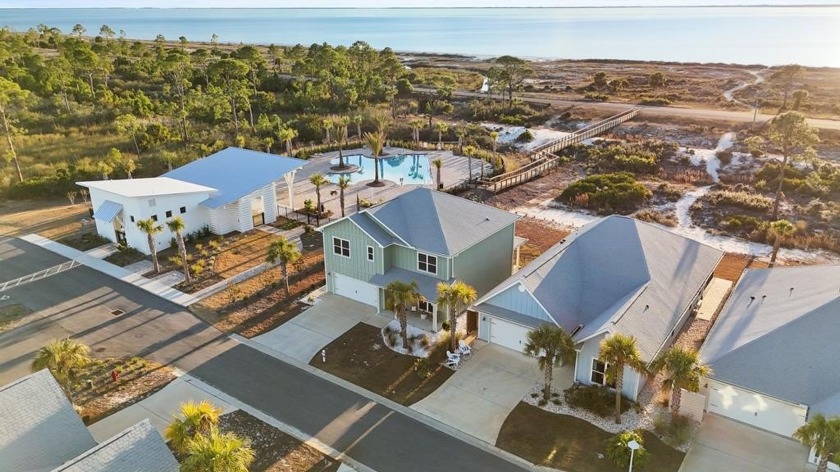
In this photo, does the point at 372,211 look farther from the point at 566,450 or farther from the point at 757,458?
the point at 757,458

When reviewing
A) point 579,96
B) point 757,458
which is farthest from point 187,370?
point 579,96

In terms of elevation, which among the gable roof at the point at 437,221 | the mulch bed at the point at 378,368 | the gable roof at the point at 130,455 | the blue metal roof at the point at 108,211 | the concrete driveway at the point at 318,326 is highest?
the gable roof at the point at 437,221

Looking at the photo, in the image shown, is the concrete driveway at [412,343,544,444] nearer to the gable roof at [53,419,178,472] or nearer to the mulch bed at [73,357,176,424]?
the gable roof at [53,419,178,472]

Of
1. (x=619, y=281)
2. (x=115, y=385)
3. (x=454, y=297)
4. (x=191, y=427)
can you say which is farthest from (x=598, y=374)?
(x=115, y=385)

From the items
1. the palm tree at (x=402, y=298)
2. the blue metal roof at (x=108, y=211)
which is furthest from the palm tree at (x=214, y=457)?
the blue metal roof at (x=108, y=211)

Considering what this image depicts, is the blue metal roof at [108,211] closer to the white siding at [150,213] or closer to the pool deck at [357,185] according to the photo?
the white siding at [150,213]

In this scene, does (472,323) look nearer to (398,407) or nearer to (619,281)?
(398,407)
